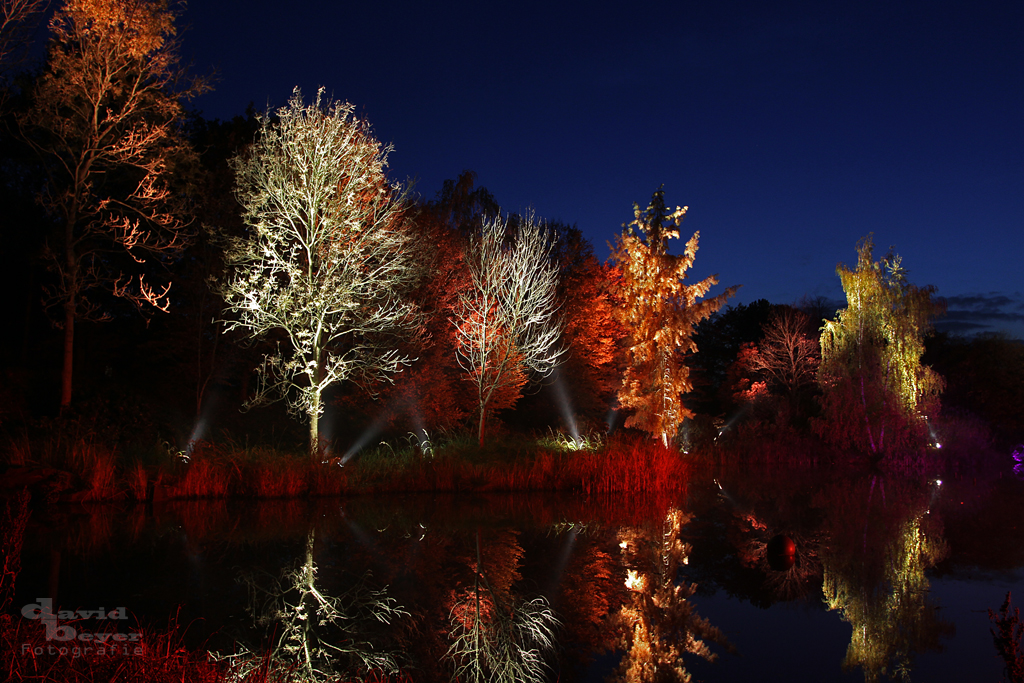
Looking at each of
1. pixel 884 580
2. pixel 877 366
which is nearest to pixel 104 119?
pixel 884 580

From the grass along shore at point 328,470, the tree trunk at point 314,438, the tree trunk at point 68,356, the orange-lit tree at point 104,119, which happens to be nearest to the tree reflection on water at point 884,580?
the grass along shore at point 328,470

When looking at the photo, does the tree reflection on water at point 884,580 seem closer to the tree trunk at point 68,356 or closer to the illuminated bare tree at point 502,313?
the illuminated bare tree at point 502,313

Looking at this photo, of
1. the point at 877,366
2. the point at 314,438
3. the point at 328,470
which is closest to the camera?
the point at 328,470

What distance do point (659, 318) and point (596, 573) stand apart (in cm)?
1444

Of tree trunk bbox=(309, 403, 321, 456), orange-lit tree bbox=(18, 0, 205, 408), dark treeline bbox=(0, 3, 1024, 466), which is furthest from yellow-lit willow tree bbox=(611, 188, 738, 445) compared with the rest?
orange-lit tree bbox=(18, 0, 205, 408)

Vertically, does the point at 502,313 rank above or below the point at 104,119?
below

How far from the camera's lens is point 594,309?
99.2 ft

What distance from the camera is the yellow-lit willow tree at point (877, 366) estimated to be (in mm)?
24531

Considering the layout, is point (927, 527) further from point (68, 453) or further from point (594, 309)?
point (594, 309)

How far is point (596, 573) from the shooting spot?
334 inches

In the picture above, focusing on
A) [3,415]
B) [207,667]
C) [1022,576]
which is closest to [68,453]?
[3,415]

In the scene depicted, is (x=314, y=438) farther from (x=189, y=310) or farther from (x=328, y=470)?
(x=189, y=310)

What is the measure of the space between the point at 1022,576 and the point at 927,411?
1802cm

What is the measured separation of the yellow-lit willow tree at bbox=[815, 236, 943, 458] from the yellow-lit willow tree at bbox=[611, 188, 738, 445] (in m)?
7.29
